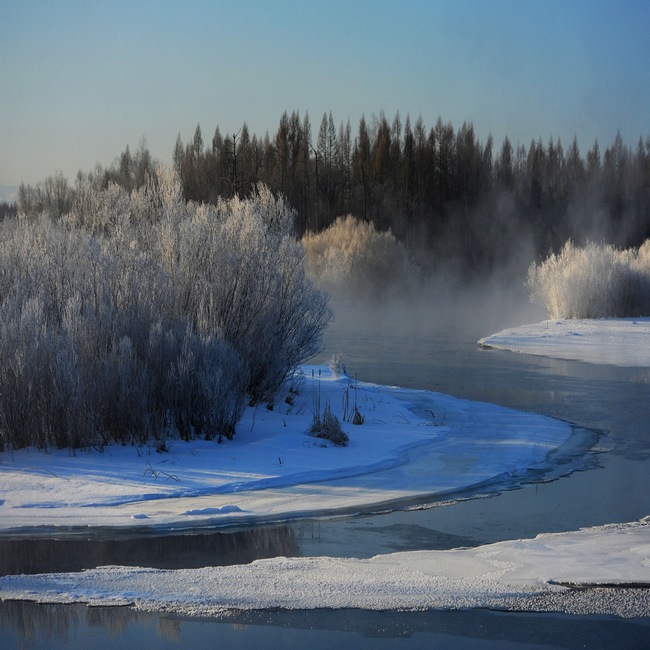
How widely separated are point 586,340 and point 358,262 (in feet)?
52.6

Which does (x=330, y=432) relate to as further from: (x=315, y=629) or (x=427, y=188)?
(x=427, y=188)

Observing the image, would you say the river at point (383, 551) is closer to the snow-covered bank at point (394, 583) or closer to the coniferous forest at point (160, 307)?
the snow-covered bank at point (394, 583)

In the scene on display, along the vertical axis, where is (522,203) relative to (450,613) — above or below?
above

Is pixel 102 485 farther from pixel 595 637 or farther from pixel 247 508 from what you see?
pixel 595 637

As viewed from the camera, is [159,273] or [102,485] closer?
[102,485]

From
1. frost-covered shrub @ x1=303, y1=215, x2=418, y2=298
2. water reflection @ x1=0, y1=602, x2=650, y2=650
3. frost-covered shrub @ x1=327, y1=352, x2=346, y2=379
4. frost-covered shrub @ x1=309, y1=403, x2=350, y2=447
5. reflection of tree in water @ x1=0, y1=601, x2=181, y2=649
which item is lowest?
water reflection @ x1=0, y1=602, x2=650, y2=650

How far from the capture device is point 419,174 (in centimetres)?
5675

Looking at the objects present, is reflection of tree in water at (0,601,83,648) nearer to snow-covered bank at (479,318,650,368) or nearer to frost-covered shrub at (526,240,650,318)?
snow-covered bank at (479,318,650,368)

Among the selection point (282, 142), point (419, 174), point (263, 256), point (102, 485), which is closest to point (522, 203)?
point (419, 174)

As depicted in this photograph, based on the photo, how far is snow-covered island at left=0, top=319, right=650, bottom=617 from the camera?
494cm

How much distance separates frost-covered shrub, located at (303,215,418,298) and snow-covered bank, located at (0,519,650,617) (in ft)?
91.8

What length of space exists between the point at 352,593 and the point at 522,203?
184ft

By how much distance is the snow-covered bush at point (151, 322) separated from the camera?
845 centimetres

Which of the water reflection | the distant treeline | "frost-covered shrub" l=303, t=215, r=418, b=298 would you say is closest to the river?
the water reflection
